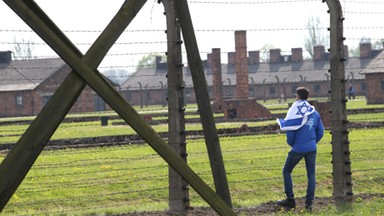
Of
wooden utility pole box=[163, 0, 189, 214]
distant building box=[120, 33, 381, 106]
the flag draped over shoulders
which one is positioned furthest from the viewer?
distant building box=[120, 33, 381, 106]

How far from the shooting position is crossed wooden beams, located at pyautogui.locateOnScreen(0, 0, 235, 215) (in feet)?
16.8

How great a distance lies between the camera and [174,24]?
9.71 meters

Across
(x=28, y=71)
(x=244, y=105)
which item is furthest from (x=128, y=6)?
(x=28, y=71)

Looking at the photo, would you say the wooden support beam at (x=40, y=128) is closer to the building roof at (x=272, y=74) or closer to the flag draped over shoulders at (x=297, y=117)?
the flag draped over shoulders at (x=297, y=117)

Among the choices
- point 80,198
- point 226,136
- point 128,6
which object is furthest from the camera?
point 226,136

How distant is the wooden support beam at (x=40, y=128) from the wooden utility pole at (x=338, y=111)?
19.6ft

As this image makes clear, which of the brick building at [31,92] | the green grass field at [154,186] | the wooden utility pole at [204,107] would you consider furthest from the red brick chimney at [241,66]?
the wooden utility pole at [204,107]

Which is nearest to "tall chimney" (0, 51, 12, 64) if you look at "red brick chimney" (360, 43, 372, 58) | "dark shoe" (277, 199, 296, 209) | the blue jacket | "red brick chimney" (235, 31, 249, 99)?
"red brick chimney" (235, 31, 249, 99)

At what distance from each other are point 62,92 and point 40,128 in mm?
264

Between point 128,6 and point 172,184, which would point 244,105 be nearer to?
point 172,184

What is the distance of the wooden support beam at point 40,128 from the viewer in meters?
5.10

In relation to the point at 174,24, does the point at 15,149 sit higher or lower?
lower

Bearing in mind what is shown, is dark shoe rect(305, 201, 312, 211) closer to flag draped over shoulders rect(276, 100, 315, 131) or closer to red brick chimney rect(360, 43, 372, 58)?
flag draped over shoulders rect(276, 100, 315, 131)

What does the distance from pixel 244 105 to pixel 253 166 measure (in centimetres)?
2865
